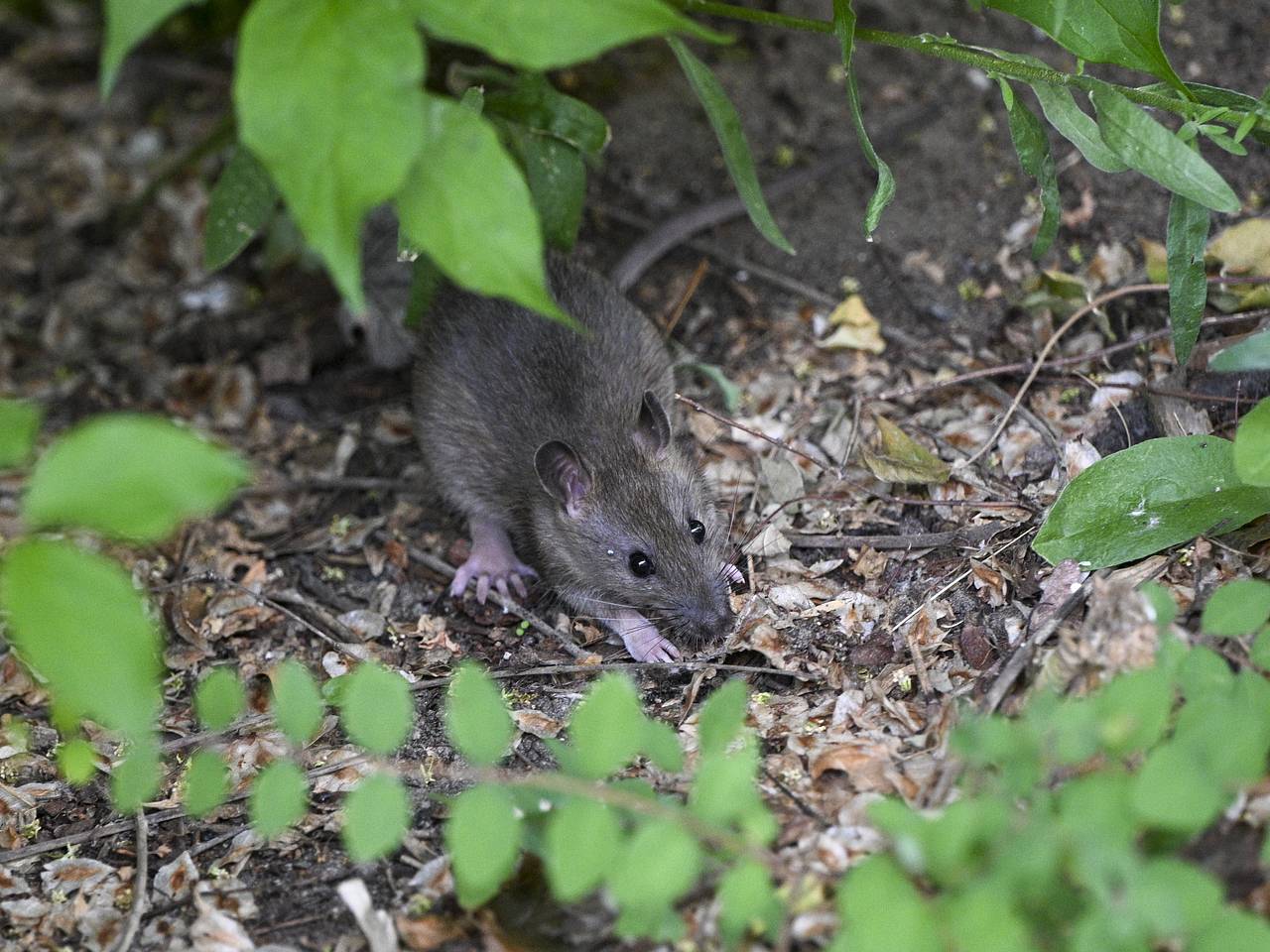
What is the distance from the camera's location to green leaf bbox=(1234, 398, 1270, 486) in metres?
3.25

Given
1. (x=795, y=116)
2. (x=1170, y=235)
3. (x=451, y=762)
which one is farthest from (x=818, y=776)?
(x=795, y=116)

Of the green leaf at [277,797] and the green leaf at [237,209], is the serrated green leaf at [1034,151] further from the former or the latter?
the green leaf at [277,797]

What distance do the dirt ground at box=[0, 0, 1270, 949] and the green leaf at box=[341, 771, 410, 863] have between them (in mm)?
765

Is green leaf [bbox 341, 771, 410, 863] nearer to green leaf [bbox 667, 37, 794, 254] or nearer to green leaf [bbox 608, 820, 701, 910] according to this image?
green leaf [bbox 608, 820, 701, 910]

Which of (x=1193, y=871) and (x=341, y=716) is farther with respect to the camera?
(x=341, y=716)

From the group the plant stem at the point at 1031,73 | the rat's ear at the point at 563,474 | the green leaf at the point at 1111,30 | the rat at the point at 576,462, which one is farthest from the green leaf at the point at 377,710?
the green leaf at the point at 1111,30

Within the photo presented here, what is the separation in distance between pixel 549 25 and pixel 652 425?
2.61 metres

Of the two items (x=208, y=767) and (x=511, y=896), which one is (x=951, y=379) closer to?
(x=511, y=896)

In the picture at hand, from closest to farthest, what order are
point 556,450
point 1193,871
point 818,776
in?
point 1193,871 < point 818,776 < point 556,450

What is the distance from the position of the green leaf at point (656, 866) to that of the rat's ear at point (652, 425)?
2.73 m

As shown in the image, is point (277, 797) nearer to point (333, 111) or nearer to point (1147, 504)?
point (333, 111)

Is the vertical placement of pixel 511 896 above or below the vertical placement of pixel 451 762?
above

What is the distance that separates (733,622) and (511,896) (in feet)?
5.32

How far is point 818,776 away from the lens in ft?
11.8
